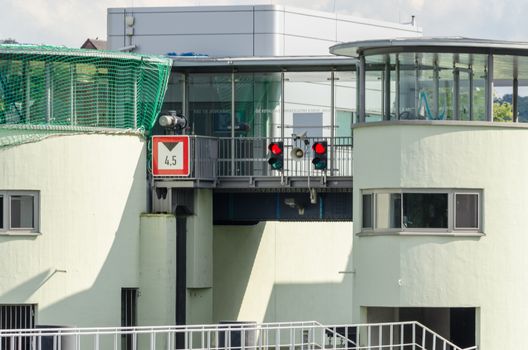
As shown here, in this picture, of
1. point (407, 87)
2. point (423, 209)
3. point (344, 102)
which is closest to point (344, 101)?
point (344, 102)

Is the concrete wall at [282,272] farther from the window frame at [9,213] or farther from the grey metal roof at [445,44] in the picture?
the grey metal roof at [445,44]

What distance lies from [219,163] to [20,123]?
5.56 meters

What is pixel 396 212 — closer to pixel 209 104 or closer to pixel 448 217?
pixel 448 217

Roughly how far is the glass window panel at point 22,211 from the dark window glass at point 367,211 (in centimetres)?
750

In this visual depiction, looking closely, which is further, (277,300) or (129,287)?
(277,300)

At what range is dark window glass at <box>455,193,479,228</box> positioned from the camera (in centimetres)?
3988

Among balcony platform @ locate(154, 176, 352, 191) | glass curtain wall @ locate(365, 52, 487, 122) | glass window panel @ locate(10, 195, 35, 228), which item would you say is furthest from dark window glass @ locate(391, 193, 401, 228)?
glass window panel @ locate(10, 195, 35, 228)

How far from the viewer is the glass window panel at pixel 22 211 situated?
43.1 metres

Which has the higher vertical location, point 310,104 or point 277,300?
point 310,104

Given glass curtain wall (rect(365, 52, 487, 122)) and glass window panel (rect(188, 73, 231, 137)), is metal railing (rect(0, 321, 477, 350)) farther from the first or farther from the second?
glass window panel (rect(188, 73, 231, 137))

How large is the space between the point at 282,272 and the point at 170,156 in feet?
25.7

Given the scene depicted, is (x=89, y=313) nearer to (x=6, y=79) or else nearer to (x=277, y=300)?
(x=6, y=79)

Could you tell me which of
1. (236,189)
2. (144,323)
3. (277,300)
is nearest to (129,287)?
(144,323)

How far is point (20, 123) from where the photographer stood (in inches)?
1700
